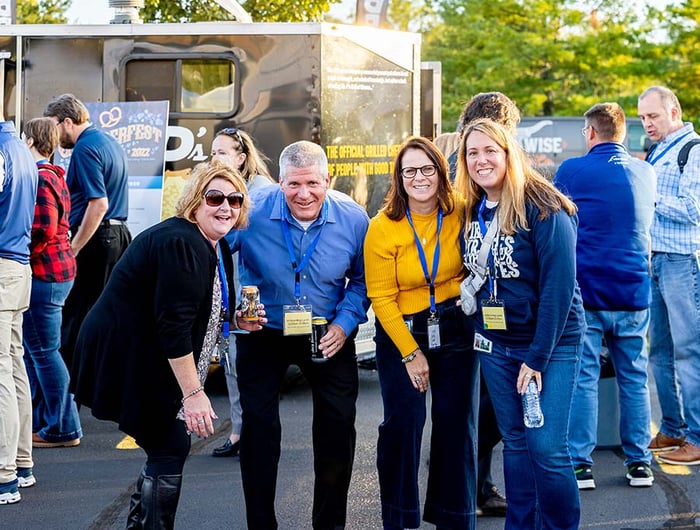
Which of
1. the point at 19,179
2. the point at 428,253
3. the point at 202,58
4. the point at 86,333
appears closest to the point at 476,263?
→ the point at 428,253

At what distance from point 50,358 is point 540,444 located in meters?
3.36

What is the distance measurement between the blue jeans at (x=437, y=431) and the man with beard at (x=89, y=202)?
3.11 metres

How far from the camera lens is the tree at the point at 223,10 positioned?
12727mm

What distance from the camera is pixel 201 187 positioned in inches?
159

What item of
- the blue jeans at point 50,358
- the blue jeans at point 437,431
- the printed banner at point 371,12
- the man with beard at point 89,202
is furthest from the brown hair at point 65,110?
the printed banner at point 371,12

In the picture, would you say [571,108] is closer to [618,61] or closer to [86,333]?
[618,61]

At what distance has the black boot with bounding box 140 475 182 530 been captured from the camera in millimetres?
4000

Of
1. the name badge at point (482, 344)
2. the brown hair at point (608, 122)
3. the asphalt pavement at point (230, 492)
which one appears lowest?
the asphalt pavement at point (230, 492)

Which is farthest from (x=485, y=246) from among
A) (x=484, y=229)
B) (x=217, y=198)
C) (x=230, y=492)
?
(x=230, y=492)

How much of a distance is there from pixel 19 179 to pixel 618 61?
66.6ft

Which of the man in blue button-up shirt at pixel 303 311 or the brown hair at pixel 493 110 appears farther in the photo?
the brown hair at pixel 493 110

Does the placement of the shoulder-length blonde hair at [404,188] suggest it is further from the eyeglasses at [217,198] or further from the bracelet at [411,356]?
the eyeglasses at [217,198]

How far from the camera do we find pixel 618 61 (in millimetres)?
23562

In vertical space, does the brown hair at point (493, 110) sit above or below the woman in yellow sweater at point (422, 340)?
above
